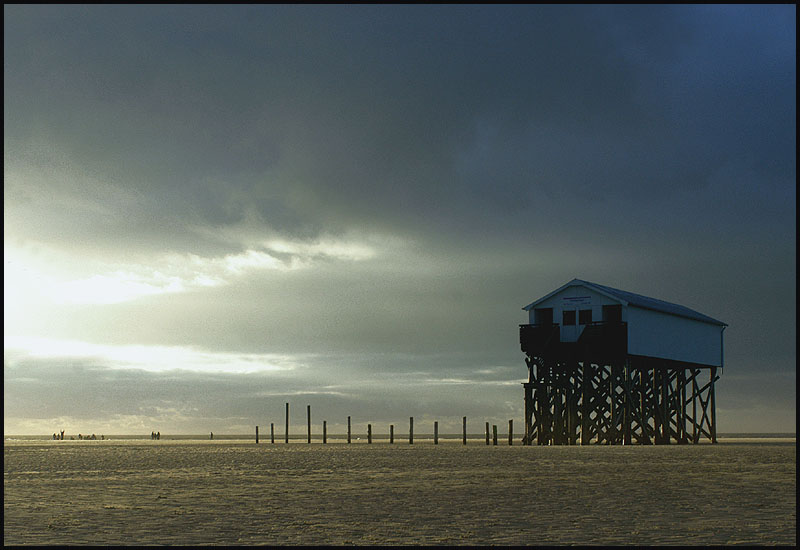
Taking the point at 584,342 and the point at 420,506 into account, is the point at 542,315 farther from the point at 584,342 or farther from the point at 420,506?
the point at 420,506

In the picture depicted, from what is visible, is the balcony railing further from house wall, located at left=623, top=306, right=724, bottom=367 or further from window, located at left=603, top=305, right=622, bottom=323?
window, located at left=603, top=305, right=622, bottom=323

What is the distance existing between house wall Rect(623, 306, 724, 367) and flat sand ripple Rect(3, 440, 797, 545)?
1888 cm

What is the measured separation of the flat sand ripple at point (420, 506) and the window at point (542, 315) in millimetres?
21265

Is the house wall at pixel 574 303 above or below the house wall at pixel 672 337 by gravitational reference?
above

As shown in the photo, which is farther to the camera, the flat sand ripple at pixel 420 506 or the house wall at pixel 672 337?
the house wall at pixel 672 337

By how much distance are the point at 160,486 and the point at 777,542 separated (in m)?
16.1

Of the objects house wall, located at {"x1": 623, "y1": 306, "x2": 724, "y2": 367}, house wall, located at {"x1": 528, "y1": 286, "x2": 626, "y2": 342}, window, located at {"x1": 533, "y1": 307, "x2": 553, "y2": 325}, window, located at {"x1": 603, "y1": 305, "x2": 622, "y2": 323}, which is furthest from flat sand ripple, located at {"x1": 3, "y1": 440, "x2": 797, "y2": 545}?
window, located at {"x1": 533, "y1": 307, "x2": 553, "y2": 325}

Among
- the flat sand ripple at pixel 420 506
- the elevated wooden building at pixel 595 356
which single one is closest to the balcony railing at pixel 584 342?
the elevated wooden building at pixel 595 356

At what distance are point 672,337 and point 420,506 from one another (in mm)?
37201

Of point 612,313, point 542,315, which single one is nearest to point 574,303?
point 612,313

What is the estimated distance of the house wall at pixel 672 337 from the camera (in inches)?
1861

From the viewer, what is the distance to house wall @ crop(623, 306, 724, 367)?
47.3m

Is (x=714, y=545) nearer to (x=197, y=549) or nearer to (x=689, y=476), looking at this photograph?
(x=197, y=549)

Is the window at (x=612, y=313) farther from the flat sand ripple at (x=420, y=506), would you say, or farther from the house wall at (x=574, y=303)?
the flat sand ripple at (x=420, y=506)
